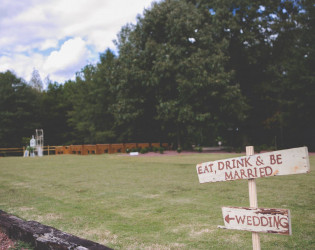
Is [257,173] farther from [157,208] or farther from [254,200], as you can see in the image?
[157,208]

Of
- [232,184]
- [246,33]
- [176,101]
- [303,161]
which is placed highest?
[246,33]

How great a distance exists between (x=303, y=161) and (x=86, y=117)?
4348 centimetres

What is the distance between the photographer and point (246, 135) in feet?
109

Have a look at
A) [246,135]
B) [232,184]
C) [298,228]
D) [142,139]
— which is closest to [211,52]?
[246,135]

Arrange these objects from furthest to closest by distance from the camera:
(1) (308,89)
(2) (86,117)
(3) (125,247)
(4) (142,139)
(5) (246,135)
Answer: (2) (86,117), (4) (142,139), (5) (246,135), (1) (308,89), (3) (125,247)

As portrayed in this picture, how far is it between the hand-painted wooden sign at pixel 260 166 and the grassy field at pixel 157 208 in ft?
4.16

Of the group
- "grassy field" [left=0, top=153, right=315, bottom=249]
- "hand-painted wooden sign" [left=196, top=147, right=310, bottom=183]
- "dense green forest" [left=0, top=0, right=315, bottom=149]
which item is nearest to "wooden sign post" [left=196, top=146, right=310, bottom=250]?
"hand-painted wooden sign" [left=196, top=147, right=310, bottom=183]

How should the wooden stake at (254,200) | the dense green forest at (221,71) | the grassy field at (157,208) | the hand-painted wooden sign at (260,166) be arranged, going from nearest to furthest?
the hand-painted wooden sign at (260,166) → the wooden stake at (254,200) → the grassy field at (157,208) → the dense green forest at (221,71)

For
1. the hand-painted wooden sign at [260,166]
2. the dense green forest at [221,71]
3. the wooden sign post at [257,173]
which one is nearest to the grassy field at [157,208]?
the wooden sign post at [257,173]

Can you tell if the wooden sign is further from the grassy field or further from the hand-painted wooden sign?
the grassy field

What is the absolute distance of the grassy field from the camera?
14.4ft

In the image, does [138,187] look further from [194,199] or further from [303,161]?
[303,161]

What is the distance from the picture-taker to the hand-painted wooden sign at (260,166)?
291 centimetres

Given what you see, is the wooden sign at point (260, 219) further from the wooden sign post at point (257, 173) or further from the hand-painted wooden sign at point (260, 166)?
the hand-painted wooden sign at point (260, 166)
